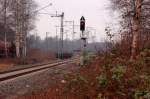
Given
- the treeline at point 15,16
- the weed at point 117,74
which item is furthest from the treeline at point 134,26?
the treeline at point 15,16

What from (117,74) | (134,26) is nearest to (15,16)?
(134,26)

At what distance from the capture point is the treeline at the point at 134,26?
631 inches

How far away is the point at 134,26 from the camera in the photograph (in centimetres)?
1616

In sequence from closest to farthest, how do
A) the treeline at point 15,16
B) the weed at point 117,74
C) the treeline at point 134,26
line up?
the weed at point 117,74
the treeline at point 134,26
the treeline at point 15,16

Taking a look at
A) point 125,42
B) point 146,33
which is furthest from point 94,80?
point 146,33

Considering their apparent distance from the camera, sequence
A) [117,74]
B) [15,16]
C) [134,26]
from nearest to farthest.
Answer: [117,74]
[134,26]
[15,16]

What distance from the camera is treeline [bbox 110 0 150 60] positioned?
16.0m

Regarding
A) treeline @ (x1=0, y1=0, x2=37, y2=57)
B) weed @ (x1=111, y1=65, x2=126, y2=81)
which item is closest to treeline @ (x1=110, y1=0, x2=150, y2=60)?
weed @ (x1=111, y1=65, x2=126, y2=81)

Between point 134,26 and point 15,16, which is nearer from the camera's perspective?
point 134,26

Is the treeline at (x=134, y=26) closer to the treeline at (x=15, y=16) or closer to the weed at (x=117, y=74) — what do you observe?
the weed at (x=117, y=74)

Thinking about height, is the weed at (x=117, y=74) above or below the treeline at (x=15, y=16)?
below

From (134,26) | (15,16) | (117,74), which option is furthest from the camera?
(15,16)

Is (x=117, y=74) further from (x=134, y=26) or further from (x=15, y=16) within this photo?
(x=15, y=16)

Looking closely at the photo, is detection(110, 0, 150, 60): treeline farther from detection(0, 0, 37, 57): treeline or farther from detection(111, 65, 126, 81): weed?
detection(0, 0, 37, 57): treeline
